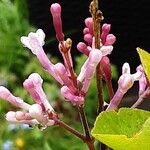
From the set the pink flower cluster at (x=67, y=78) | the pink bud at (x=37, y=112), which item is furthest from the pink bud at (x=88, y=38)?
the pink bud at (x=37, y=112)

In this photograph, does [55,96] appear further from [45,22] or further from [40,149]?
[45,22]

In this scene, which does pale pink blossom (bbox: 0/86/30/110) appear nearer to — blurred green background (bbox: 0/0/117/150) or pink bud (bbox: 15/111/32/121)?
pink bud (bbox: 15/111/32/121)

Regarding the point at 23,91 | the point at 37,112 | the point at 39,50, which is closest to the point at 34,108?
the point at 37,112

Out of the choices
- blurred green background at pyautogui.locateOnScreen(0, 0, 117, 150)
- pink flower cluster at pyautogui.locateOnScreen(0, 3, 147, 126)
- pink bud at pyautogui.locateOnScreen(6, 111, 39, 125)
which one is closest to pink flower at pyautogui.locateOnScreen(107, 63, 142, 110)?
pink flower cluster at pyautogui.locateOnScreen(0, 3, 147, 126)

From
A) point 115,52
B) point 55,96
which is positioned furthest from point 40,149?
point 115,52

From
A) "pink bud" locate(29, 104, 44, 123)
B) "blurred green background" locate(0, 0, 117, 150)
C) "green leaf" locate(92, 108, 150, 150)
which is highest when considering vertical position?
"pink bud" locate(29, 104, 44, 123)

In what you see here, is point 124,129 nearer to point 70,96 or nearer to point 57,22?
point 70,96
